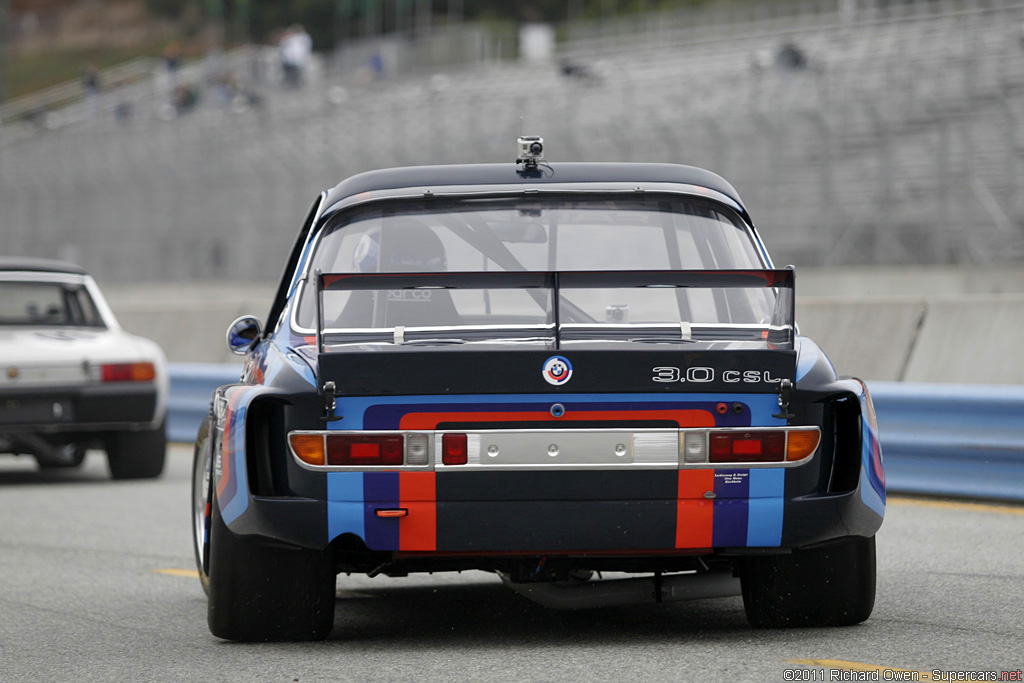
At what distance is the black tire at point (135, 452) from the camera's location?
38.2 ft

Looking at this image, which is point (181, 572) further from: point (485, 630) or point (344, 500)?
point (344, 500)

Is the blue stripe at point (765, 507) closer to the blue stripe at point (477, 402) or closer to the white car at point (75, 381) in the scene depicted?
the blue stripe at point (477, 402)

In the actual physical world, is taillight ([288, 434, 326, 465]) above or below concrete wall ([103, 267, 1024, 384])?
above

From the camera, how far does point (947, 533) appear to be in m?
8.15

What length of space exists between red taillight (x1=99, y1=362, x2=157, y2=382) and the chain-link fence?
32.0 ft

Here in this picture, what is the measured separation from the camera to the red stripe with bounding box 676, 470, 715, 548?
Result: 4688mm

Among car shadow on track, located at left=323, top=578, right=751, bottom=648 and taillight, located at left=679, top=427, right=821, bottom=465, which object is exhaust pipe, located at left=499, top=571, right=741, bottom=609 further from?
taillight, located at left=679, top=427, right=821, bottom=465

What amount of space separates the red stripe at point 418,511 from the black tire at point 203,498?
119 cm

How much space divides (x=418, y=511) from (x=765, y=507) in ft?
3.32

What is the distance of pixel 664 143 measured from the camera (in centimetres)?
2269

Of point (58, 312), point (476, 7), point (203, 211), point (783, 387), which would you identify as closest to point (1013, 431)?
point (783, 387)

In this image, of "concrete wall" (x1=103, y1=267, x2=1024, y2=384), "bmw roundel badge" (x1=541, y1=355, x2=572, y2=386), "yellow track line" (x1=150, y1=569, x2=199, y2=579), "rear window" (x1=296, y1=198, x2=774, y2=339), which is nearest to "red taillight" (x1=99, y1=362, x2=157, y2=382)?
"yellow track line" (x1=150, y1=569, x2=199, y2=579)

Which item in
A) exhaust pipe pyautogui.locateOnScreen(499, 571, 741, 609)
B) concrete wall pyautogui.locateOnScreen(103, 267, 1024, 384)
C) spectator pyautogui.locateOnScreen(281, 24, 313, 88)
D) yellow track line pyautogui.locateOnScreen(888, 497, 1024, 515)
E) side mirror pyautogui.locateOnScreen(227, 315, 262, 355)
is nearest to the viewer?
exhaust pipe pyautogui.locateOnScreen(499, 571, 741, 609)

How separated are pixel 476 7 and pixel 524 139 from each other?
7787 cm
